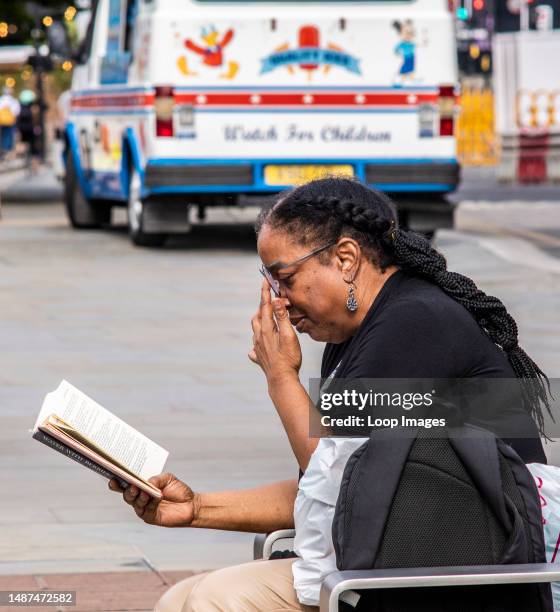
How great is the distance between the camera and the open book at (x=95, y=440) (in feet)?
9.71

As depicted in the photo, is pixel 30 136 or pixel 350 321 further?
pixel 30 136

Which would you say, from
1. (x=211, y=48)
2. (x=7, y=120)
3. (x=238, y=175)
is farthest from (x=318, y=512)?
(x=7, y=120)

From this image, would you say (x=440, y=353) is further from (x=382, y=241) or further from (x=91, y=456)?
(x=91, y=456)

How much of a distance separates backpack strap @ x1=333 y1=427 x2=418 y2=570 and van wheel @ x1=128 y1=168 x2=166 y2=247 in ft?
41.3

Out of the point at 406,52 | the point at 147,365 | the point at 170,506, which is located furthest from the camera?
the point at 406,52

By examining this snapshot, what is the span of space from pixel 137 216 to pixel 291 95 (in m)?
1.88

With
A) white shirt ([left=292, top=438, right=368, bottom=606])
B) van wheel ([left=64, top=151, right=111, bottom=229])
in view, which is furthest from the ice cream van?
white shirt ([left=292, top=438, right=368, bottom=606])

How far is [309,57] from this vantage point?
14.7m

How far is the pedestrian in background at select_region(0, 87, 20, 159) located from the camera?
161ft

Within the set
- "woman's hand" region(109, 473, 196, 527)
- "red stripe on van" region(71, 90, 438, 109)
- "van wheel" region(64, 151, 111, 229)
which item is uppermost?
"woman's hand" region(109, 473, 196, 527)

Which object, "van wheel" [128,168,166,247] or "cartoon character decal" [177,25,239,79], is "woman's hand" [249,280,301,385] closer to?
"cartoon character decal" [177,25,239,79]

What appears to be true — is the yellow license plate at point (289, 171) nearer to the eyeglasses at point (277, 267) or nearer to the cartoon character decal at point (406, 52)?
the cartoon character decal at point (406, 52)

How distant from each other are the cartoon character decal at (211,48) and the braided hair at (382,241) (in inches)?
455

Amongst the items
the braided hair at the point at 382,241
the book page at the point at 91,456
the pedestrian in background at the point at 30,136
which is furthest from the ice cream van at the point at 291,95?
the pedestrian in background at the point at 30,136
